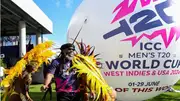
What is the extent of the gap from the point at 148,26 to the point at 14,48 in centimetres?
1575

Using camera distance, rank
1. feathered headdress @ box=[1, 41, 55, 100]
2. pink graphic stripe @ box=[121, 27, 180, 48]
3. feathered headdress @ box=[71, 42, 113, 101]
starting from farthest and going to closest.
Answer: pink graphic stripe @ box=[121, 27, 180, 48] < feathered headdress @ box=[1, 41, 55, 100] < feathered headdress @ box=[71, 42, 113, 101]

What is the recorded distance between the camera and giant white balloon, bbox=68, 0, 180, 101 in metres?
6.46

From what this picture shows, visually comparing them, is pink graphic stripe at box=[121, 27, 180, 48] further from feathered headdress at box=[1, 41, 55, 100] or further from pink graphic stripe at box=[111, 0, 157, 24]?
feathered headdress at box=[1, 41, 55, 100]

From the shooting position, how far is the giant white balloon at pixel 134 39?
6.46 metres

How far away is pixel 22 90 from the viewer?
204 inches

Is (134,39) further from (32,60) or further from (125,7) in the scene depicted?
(32,60)

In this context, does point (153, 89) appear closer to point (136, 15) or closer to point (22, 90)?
point (136, 15)

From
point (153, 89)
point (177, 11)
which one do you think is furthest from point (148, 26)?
point (153, 89)

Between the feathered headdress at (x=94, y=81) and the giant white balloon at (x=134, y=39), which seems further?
the giant white balloon at (x=134, y=39)

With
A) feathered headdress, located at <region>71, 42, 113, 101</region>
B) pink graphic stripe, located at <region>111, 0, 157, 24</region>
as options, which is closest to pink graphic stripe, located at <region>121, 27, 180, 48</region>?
pink graphic stripe, located at <region>111, 0, 157, 24</region>

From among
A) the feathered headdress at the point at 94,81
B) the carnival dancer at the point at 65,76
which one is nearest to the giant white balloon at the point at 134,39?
the feathered headdress at the point at 94,81

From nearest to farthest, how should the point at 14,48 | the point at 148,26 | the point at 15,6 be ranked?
the point at 148,26
the point at 15,6
the point at 14,48

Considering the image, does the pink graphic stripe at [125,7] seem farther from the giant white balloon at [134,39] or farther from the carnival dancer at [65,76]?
the carnival dancer at [65,76]

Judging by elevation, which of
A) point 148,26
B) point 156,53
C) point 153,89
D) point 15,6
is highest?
point 15,6
